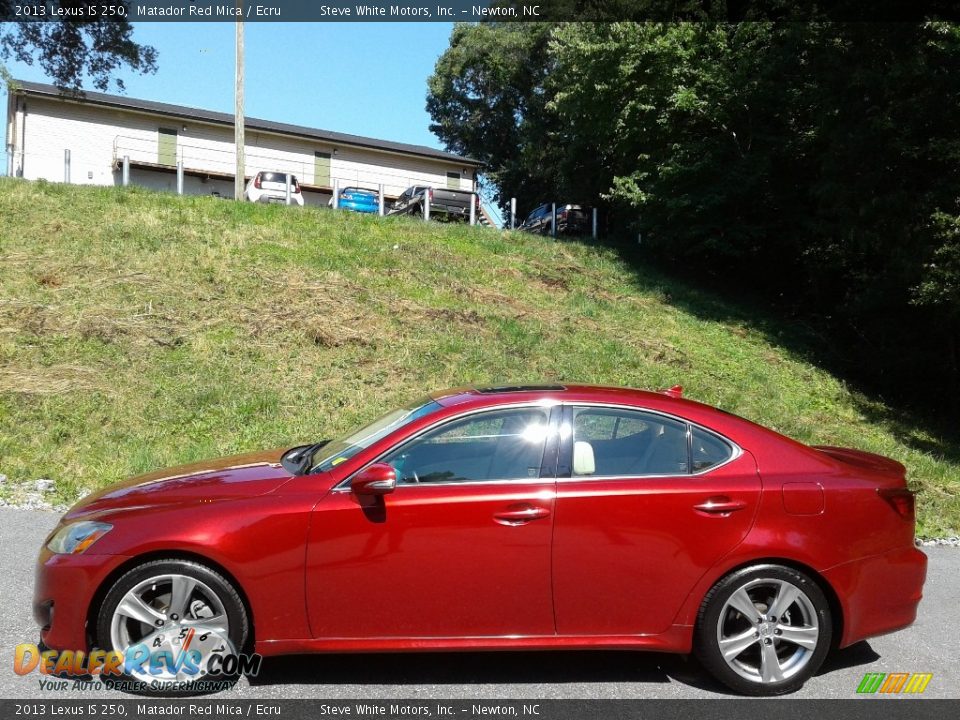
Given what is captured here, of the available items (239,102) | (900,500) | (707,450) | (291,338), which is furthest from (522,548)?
(239,102)

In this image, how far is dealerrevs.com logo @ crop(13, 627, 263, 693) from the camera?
386 cm

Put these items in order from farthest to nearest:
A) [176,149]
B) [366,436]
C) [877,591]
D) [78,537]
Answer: [176,149] → [366,436] → [877,591] → [78,537]

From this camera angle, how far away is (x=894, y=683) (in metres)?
4.31

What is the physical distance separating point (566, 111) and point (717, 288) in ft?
27.3

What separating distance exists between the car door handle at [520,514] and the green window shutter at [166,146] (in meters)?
33.6

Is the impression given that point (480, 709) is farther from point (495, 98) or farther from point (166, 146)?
point (495, 98)

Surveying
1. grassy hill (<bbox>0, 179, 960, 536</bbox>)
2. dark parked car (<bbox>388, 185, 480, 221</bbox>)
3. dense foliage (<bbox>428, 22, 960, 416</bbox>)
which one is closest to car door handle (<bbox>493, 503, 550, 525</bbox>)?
grassy hill (<bbox>0, 179, 960, 536</bbox>)

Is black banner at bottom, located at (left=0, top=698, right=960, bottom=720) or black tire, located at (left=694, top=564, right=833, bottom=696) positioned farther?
black tire, located at (left=694, top=564, right=833, bottom=696)

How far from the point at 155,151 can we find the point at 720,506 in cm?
3463

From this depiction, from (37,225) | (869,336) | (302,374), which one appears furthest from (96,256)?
(869,336)

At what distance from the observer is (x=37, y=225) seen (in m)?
15.0

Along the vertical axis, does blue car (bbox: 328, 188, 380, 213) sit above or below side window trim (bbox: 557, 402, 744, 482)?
above

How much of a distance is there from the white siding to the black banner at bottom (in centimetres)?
2912

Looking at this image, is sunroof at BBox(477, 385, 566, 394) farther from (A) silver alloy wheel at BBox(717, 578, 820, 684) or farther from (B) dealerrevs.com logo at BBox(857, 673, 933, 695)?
(B) dealerrevs.com logo at BBox(857, 673, 933, 695)
